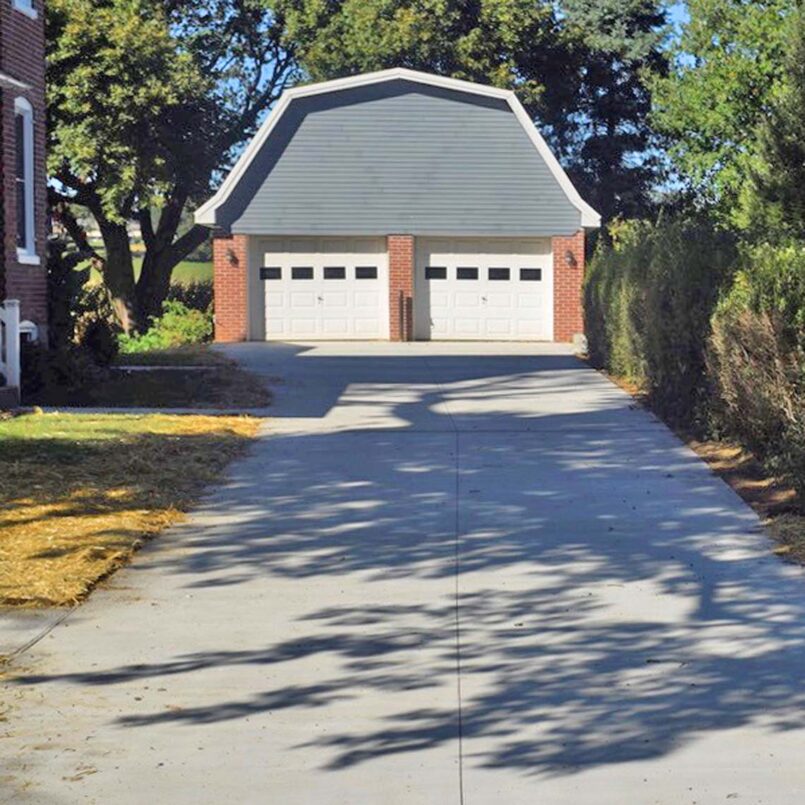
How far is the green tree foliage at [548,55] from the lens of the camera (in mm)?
43781

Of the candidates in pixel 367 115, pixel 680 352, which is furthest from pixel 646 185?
pixel 680 352

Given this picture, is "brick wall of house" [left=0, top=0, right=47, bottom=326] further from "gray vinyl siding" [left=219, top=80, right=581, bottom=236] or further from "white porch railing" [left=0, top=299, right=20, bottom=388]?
"gray vinyl siding" [left=219, top=80, right=581, bottom=236]

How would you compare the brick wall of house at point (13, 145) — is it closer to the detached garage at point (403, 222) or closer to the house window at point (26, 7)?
the house window at point (26, 7)

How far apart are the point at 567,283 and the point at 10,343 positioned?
19564mm

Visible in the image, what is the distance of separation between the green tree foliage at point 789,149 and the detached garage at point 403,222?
7.20m

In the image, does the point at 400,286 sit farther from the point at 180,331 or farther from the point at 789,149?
the point at 789,149

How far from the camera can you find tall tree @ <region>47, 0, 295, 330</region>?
127 feet

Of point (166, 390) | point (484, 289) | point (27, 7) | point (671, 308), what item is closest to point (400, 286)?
point (484, 289)

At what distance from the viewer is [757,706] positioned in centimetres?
711

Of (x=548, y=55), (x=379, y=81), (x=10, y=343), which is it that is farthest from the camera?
(x=548, y=55)

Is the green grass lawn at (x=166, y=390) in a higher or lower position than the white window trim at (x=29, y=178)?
lower

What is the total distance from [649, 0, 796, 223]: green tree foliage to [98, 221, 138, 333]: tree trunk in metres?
15.9

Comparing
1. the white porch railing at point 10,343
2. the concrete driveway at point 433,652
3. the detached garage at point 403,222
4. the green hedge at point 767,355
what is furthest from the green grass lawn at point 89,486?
the detached garage at point 403,222

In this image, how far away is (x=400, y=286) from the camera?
36125 millimetres
